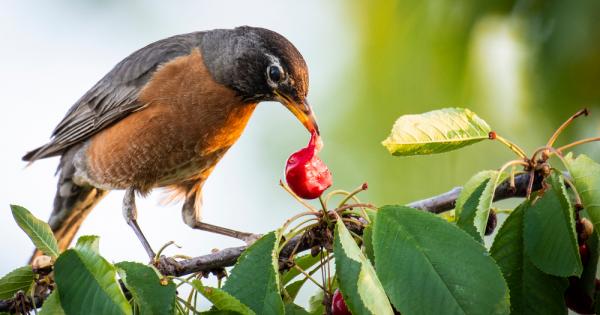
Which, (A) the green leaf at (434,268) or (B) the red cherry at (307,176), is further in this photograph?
(B) the red cherry at (307,176)

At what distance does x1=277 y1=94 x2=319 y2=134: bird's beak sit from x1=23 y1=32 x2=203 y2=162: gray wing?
1.06 m

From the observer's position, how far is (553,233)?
6.84ft

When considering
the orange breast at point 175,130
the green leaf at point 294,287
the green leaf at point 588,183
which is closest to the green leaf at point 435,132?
the green leaf at point 588,183

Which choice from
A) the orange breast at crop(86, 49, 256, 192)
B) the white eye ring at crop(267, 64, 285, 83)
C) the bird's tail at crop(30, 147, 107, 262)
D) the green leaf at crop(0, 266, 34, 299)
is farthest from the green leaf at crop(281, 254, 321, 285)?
the bird's tail at crop(30, 147, 107, 262)

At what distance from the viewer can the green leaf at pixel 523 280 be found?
2.12 meters

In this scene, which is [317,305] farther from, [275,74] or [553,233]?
[275,74]

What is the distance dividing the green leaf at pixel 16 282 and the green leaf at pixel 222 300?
2.39ft

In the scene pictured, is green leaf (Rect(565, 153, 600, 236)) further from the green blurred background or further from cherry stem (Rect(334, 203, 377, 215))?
the green blurred background

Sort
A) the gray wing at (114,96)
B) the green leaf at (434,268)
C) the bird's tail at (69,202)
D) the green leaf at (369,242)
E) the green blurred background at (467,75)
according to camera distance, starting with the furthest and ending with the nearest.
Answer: the bird's tail at (69,202) → the gray wing at (114,96) → the green blurred background at (467,75) → the green leaf at (369,242) → the green leaf at (434,268)

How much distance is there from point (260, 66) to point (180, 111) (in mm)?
548

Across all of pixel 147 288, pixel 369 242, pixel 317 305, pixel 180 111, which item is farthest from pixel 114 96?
pixel 369 242

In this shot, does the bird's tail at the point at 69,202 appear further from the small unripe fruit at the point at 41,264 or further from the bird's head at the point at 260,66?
the small unripe fruit at the point at 41,264

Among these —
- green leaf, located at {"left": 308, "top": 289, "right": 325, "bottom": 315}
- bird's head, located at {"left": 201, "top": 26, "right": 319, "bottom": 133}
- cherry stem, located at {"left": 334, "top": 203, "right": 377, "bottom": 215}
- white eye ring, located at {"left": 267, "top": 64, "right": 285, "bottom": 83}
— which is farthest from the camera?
white eye ring, located at {"left": 267, "top": 64, "right": 285, "bottom": 83}

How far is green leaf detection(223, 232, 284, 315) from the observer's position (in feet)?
6.52
